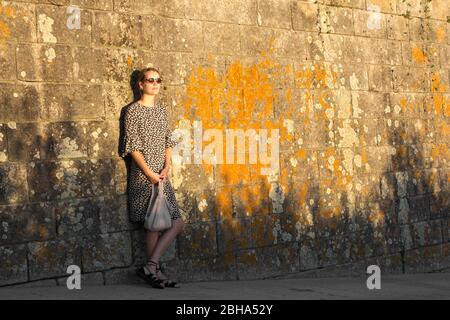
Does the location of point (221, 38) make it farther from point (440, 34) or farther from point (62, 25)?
point (440, 34)

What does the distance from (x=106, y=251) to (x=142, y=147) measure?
0.83 meters

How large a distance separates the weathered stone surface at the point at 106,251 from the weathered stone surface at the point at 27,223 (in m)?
0.33

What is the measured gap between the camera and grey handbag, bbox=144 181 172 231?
643 cm

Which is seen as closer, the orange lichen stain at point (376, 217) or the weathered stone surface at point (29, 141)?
the weathered stone surface at point (29, 141)

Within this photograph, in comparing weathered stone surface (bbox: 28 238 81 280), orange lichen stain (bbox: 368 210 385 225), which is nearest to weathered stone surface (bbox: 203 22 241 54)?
weathered stone surface (bbox: 28 238 81 280)

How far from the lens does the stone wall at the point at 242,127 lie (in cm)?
605

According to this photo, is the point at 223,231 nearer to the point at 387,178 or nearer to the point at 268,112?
the point at 268,112

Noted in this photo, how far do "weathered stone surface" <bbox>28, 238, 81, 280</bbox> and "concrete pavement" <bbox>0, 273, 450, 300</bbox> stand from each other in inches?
4.6

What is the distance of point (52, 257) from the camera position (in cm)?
611

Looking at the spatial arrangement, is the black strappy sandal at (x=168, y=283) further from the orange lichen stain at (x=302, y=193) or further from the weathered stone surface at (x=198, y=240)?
the orange lichen stain at (x=302, y=193)

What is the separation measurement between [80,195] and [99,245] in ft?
1.34

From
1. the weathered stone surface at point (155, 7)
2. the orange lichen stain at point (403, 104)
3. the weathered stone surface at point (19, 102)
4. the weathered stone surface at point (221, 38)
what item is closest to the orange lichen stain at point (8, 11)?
the weathered stone surface at point (19, 102)

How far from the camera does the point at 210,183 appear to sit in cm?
715

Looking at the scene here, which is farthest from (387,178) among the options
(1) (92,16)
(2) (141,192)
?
(1) (92,16)
